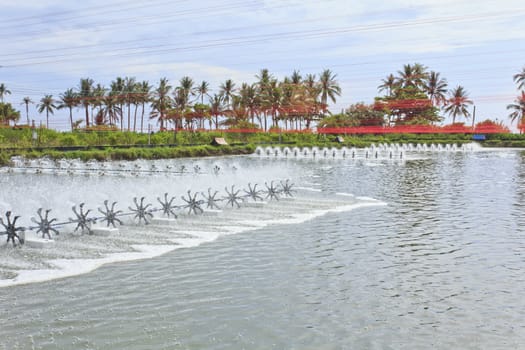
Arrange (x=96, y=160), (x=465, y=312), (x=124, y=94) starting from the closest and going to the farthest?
1. (x=465, y=312)
2. (x=96, y=160)
3. (x=124, y=94)

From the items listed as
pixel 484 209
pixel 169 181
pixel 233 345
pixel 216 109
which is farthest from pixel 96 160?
pixel 216 109

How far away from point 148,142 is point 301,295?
5393 cm

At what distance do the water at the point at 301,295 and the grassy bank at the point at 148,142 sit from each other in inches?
1241

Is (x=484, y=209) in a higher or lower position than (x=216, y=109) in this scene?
lower

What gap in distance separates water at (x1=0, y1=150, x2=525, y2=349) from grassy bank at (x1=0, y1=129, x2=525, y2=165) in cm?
3153

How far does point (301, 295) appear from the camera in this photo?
9.59 meters

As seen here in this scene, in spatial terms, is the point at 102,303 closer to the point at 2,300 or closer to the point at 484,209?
the point at 2,300

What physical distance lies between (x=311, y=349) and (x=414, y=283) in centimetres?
367

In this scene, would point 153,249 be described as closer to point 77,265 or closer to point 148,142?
point 77,265

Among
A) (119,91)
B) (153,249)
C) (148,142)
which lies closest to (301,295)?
(153,249)

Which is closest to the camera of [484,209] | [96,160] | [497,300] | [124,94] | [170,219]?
[497,300]

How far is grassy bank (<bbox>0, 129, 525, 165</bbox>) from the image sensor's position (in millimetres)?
45969

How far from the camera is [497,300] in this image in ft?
30.8

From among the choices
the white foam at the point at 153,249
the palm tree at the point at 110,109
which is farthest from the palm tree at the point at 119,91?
the white foam at the point at 153,249
